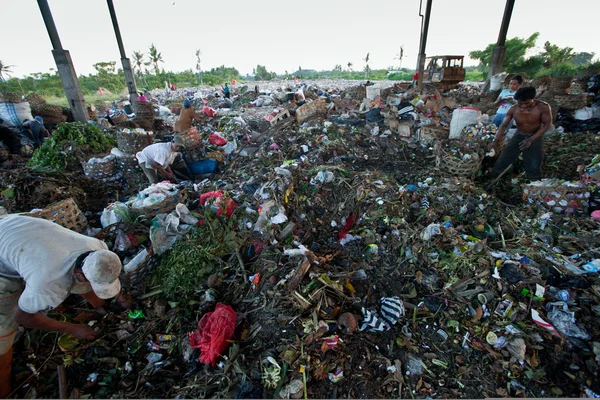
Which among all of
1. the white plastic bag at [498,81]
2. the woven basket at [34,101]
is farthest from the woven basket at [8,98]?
the white plastic bag at [498,81]

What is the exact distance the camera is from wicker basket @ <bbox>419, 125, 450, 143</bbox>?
18.3 ft

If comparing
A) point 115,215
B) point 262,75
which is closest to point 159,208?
point 115,215

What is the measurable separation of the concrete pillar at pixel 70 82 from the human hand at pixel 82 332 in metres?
8.61

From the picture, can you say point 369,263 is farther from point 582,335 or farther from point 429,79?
point 429,79

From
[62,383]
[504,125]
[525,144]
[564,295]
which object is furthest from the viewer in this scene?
[504,125]

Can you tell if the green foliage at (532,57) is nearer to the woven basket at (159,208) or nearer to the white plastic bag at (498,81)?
the white plastic bag at (498,81)

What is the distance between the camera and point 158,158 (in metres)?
4.55

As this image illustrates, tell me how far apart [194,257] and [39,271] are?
1.35 meters

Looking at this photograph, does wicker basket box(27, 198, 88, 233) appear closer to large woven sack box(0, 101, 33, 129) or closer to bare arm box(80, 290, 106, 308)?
bare arm box(80, 290, 106, 308)

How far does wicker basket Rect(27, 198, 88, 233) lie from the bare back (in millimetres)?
6432

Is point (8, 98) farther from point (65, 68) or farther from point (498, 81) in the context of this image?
point (498, 81)

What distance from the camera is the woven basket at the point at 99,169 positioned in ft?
15.0

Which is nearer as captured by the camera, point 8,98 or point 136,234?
point 136,234

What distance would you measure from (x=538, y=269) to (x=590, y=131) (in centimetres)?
537
